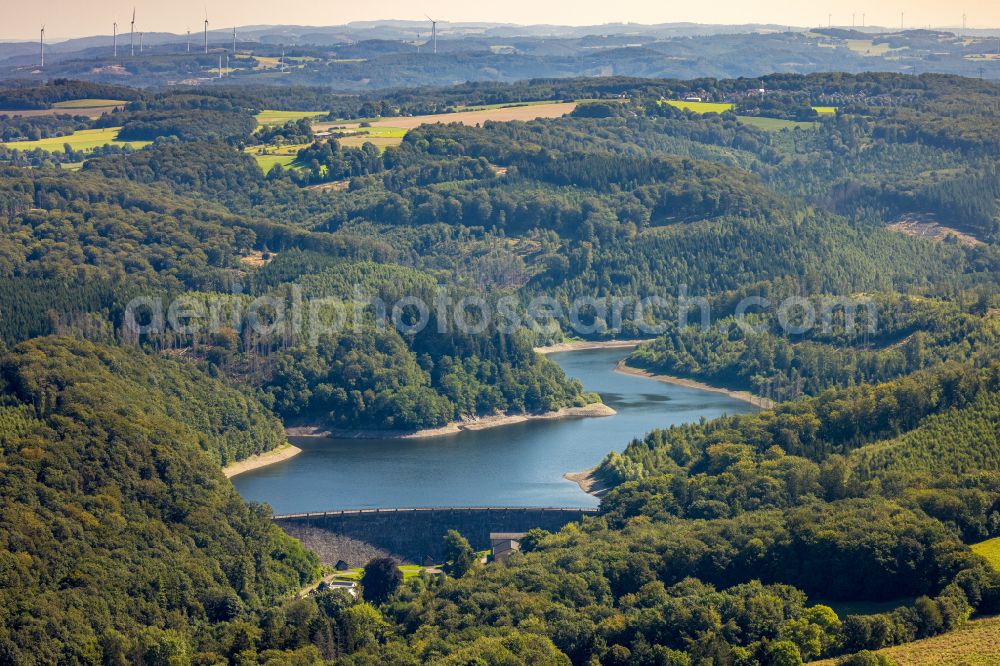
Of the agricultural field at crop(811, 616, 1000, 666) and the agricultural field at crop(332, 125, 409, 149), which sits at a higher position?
the agricultural field at crop(332, 125, 409, 149)

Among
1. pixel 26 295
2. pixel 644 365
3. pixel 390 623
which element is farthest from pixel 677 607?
pixel 644 365

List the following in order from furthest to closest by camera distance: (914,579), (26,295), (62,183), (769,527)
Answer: (62,183)
(26,295)
(769,527)
(914,579)

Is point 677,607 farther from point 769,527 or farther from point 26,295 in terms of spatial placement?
point 26,295

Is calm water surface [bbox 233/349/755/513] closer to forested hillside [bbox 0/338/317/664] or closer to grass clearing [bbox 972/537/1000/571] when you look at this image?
forested hillside [bbox 0/338/317/664]

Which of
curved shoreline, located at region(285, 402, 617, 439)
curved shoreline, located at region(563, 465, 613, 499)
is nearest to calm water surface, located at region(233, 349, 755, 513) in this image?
curved shoreline, located at region(563, 465, 613, 499)

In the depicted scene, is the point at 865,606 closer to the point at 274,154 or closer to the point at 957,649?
the point at 957,649

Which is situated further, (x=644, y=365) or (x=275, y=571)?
(x=644, y=365)

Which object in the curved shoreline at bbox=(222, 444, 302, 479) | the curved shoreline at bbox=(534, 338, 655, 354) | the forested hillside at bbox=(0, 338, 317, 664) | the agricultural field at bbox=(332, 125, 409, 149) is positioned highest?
the agricultural field at bbox=(332, 125, 409, 149)
